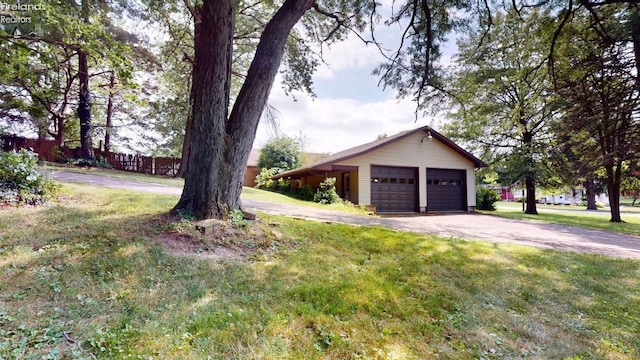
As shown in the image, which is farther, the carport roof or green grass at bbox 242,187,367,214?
the carport roof

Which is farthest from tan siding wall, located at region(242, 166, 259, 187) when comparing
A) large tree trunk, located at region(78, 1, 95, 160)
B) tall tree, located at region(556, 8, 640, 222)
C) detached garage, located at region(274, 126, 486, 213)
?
tall tree, located at region(556, 8, 640, 222)

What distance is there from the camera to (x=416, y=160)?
15.6 metres

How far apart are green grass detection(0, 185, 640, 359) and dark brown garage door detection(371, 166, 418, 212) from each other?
32.7 ft

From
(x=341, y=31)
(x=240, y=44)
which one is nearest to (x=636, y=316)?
(x=341, y=31)

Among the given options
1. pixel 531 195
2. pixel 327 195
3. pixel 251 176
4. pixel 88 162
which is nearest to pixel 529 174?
pixel 531 195

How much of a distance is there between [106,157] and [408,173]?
18751mm

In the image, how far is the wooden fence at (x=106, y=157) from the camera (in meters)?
16.2

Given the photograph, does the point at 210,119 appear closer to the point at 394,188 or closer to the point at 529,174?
the point at 394,188

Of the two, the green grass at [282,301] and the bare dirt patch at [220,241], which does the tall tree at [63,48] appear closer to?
A: the green grass at [282,301]

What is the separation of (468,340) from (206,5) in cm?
563

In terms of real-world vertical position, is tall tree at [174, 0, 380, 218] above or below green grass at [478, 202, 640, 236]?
above

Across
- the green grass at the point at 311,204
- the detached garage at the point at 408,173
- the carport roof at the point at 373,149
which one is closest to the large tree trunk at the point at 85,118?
the green grass at the point at 311,204

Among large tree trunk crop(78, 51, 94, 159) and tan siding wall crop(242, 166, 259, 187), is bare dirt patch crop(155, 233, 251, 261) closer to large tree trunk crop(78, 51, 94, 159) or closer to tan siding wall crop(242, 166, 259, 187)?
large tree trunk crop(78, 51, 94, 159)

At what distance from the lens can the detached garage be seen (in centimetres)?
1453
